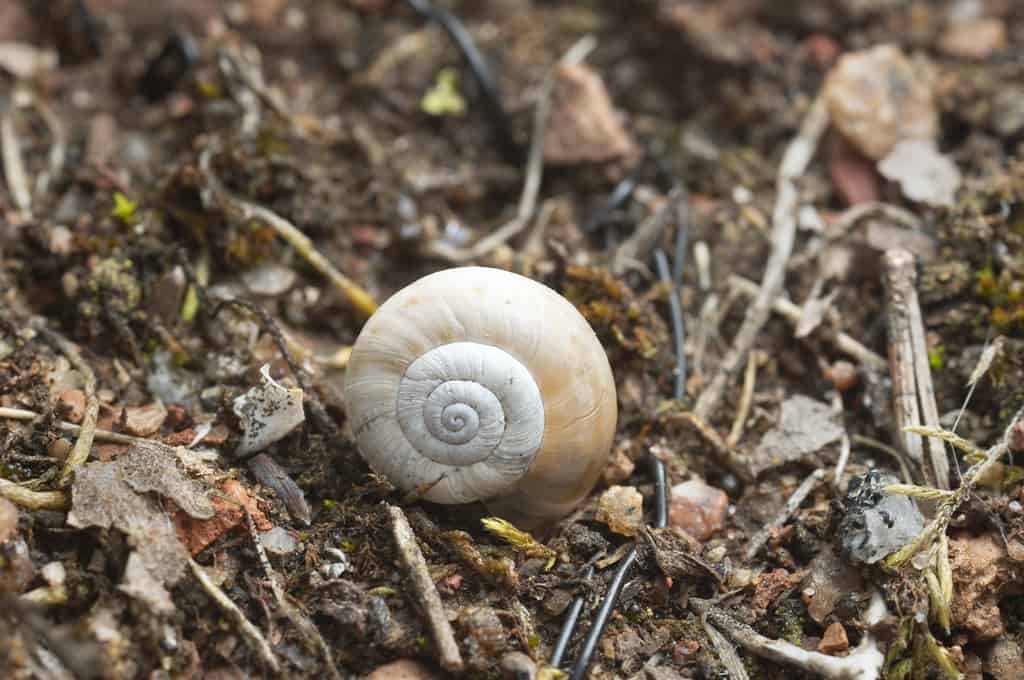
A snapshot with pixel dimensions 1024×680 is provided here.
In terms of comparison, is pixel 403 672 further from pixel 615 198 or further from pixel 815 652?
pixel 615 198

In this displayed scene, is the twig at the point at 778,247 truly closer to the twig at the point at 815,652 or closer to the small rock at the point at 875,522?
the small rock at the point at 875,522

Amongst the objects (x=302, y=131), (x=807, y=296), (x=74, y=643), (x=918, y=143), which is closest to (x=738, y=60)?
(x=918, y=143)

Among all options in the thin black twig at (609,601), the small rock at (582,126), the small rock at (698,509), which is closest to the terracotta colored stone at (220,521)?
the thin black twig at (609,601)

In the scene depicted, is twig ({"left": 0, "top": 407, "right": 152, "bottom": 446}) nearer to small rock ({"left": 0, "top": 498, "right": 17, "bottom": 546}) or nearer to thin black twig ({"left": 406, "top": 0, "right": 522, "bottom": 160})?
small rock ({"left": 0, "top": 498, "right": 17, "bottom": 546})

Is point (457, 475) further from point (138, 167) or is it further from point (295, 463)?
point (138, 167)

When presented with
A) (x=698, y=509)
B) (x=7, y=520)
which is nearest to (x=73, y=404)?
(x=7, y=520)
